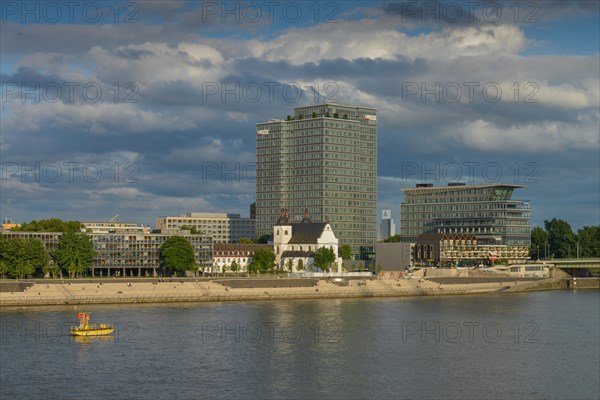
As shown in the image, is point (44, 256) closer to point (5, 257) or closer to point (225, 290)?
point (5, 257)

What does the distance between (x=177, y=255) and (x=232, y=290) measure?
27.0 m

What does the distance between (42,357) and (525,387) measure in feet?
140

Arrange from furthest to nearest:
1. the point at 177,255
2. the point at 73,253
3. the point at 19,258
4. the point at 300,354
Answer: the point at 177,255, the point at 73,253, the point at 19,258, the point at 300,354

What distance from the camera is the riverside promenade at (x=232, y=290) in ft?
461

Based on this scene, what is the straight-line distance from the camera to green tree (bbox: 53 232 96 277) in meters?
173

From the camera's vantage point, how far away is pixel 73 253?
173 meters

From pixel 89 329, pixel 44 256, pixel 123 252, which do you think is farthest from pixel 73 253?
pixel 89 329

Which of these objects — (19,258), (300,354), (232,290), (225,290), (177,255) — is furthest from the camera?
(177,255)

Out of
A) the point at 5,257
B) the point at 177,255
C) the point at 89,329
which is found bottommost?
the point at 89,329

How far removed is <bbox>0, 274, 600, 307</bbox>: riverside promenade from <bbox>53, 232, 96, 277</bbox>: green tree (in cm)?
1823

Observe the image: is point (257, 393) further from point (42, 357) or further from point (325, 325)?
point (325, 325)

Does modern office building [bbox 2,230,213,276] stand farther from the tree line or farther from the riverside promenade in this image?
the riverside promenade

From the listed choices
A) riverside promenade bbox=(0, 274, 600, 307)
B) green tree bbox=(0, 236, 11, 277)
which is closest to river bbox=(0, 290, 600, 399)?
riverside promenade bbox=(0, 274, 600, 307)

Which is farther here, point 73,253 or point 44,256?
point 73,253
